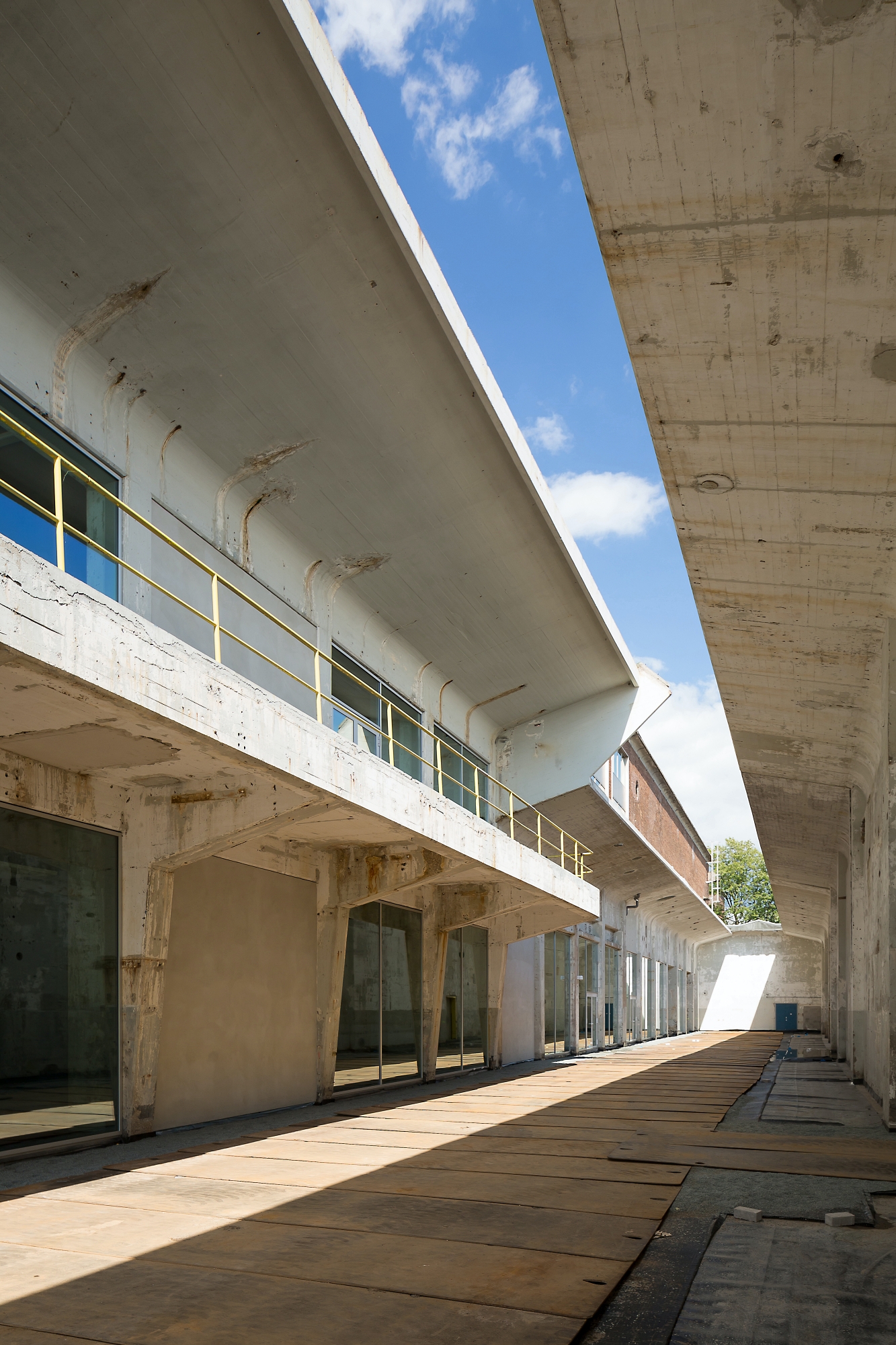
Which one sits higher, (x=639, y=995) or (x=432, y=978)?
(x=432, y=978)

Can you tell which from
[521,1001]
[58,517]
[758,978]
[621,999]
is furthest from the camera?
[758,978]

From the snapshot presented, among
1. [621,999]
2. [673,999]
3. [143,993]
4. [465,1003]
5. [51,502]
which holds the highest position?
[51,502]

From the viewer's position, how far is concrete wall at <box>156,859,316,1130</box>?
13.1 meters

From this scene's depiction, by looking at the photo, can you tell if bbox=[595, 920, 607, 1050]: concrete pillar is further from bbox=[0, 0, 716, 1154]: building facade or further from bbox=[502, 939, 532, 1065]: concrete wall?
bbox=[0, 0, 716, 1154]: building facade

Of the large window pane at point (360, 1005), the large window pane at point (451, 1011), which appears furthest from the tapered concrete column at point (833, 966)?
the large window pane at point (360, 1005)

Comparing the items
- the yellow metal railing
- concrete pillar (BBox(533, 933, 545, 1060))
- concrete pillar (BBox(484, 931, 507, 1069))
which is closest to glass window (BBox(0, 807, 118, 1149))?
the yellow metal railing

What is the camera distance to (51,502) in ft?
Answer: 36.9

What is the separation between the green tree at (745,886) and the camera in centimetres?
10619

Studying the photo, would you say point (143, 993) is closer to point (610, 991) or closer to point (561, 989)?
point (561, 989)

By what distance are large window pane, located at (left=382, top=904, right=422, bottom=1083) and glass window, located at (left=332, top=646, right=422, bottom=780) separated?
2.83 meters

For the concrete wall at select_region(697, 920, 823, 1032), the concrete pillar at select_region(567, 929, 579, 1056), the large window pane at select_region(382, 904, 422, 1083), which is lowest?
the concrete wall at select_region(697, 920, 823, 1032)

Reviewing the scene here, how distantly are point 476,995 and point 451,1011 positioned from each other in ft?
5.87

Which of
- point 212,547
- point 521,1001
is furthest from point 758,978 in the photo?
point 212,547

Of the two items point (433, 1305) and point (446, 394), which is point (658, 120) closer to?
point (433, 1305)
